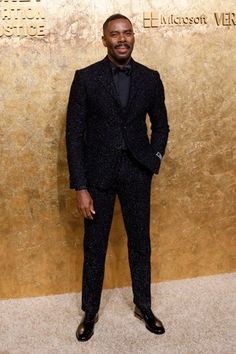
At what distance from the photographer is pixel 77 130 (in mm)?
2432

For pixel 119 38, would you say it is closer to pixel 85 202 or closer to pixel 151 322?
pixel 85 202

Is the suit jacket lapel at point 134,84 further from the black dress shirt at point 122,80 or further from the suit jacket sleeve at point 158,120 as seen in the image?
the suit jacket sleeve at point 158,120

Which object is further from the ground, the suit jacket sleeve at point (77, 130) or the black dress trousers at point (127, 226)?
the suit jacket sleeve at point (77, 130)

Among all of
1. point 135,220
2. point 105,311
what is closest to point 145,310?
point 105,311

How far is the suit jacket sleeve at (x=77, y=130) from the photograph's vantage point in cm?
242

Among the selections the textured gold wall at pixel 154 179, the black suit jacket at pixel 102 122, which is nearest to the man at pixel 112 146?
the black suit jacket at pixel 102 122

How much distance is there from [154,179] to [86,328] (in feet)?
3.26

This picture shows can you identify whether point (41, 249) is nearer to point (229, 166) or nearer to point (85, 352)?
point (85, 352)

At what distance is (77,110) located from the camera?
242 centimetres

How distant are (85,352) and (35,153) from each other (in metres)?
1.14

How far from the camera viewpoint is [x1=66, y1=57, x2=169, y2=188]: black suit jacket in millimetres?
2412

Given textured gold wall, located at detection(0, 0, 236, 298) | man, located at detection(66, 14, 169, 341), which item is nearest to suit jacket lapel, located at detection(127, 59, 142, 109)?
man, located at detection(66, 14, 169, 341)

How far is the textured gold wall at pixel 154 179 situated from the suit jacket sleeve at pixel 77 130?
16.9 inches

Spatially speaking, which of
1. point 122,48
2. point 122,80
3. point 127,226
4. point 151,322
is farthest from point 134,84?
point 151,322
